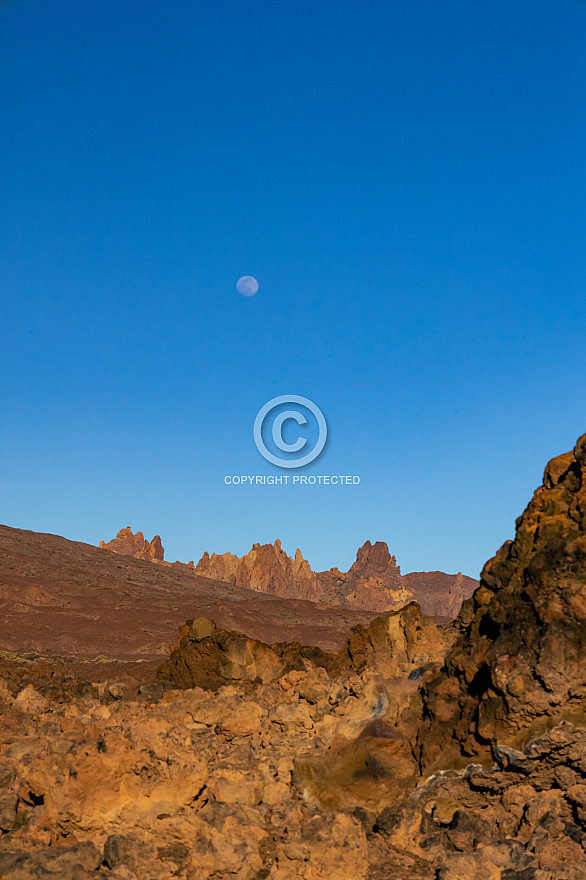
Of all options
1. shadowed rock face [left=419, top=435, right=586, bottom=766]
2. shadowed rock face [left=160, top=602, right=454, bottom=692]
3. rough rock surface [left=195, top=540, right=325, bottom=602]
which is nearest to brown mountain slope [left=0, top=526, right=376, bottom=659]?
shadowed rock face [left=160, top=602, right=454, bottom=692]

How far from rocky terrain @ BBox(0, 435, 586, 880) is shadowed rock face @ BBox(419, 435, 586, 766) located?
0.01 metres

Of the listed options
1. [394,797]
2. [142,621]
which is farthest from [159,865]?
[142,621]

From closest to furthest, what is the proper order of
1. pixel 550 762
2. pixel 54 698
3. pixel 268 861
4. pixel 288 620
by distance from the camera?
pixel 268 861
pixel 550 762
pixel 54 698
pixel 288 620

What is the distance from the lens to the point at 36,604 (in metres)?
44.5

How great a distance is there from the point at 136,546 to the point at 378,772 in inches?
5126

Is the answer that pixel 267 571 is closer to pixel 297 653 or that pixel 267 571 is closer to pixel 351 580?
pixel 351 580

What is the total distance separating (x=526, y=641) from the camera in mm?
5215

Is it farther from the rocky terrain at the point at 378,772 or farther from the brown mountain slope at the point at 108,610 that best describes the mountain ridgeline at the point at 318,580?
the rocky terrain at the point at 378,772

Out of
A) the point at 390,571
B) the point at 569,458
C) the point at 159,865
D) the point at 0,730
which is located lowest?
the point at 159,865

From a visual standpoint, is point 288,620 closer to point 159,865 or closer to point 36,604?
point 36,604

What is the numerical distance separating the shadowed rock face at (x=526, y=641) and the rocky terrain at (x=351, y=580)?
114 metres

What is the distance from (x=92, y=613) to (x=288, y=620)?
16.3 metres

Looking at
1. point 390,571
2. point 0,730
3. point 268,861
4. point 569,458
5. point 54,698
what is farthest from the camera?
point 390,571

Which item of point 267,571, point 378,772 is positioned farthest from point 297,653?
point 267,571
